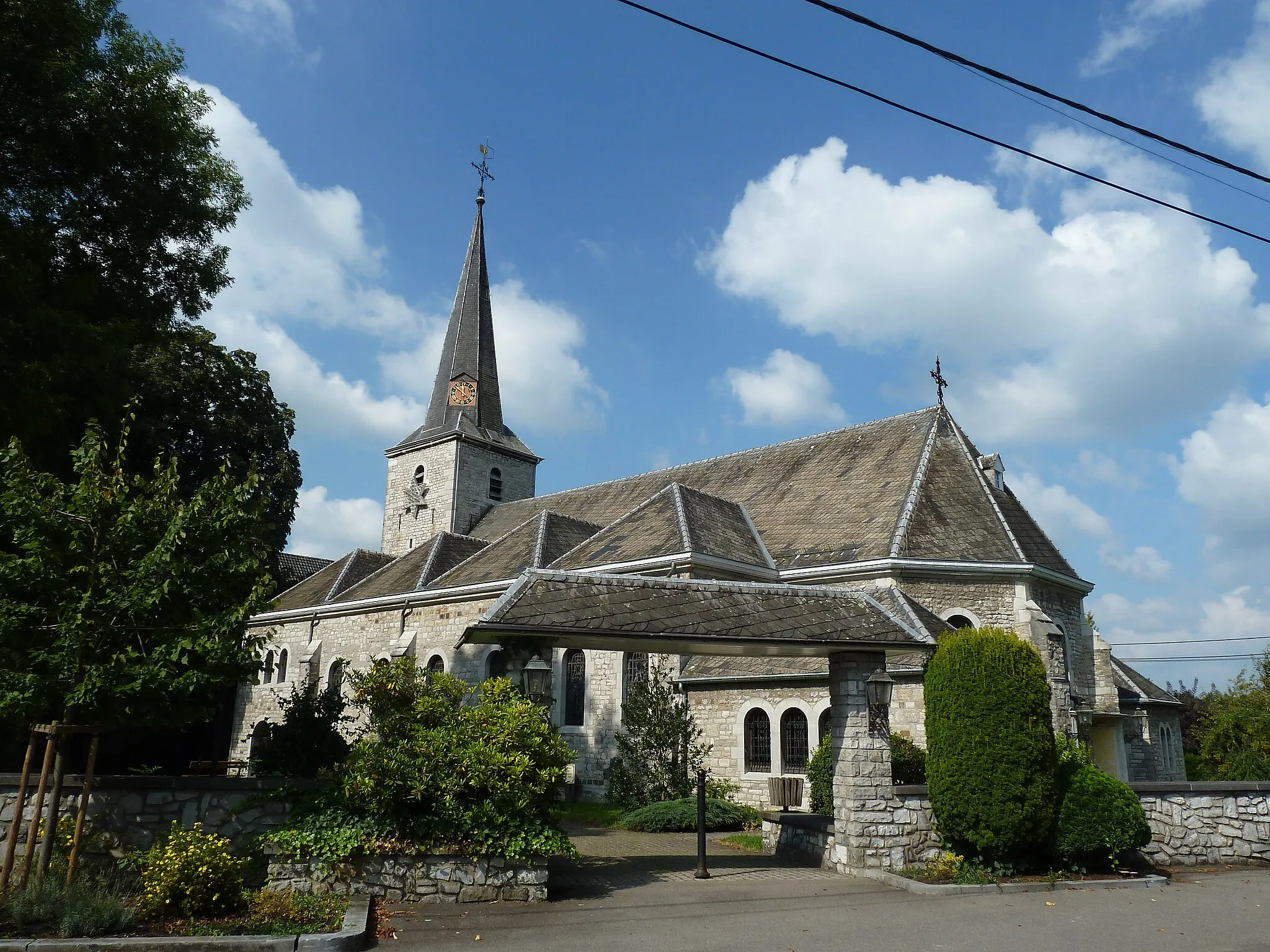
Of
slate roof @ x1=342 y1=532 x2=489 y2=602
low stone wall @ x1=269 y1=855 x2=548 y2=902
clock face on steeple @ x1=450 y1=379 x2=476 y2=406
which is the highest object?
clock face on steeple @ x1=450 y1=379 x2=476 y2=406

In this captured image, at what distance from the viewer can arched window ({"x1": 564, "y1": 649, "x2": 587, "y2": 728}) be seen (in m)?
21.8

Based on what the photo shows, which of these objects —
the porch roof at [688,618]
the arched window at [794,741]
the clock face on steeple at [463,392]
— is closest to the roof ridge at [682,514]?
the arched window at [794,741]

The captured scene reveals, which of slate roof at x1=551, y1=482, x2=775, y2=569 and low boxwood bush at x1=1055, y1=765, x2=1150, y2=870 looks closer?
low boxwood bush at x1=1055, y1=765, x2=1150, y2=870

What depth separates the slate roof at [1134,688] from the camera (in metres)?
23.5

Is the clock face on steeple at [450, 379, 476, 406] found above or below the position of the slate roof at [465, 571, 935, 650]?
above

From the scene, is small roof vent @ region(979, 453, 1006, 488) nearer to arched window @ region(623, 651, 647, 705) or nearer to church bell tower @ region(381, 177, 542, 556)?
arched window @ region(623, 651, 647, 705)

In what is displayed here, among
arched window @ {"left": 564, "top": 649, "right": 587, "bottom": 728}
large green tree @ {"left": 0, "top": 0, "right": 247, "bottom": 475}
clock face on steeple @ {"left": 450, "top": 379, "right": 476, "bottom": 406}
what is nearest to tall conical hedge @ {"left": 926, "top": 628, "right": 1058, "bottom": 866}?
large green tree @ {"left": 0, "top": 0, "right": 247, "bottom": 475}

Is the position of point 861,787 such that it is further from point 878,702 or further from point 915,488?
point 915,488

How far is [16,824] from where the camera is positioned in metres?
7.54

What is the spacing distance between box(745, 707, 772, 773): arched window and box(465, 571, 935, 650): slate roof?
7345 millimetres

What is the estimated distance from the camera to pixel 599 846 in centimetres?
1391

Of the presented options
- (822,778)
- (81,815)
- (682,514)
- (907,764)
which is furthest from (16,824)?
(682,514)

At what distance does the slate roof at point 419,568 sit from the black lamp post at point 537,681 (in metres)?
15.5

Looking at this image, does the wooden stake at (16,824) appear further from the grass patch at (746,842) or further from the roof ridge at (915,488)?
the roof ridge at (915,488)
